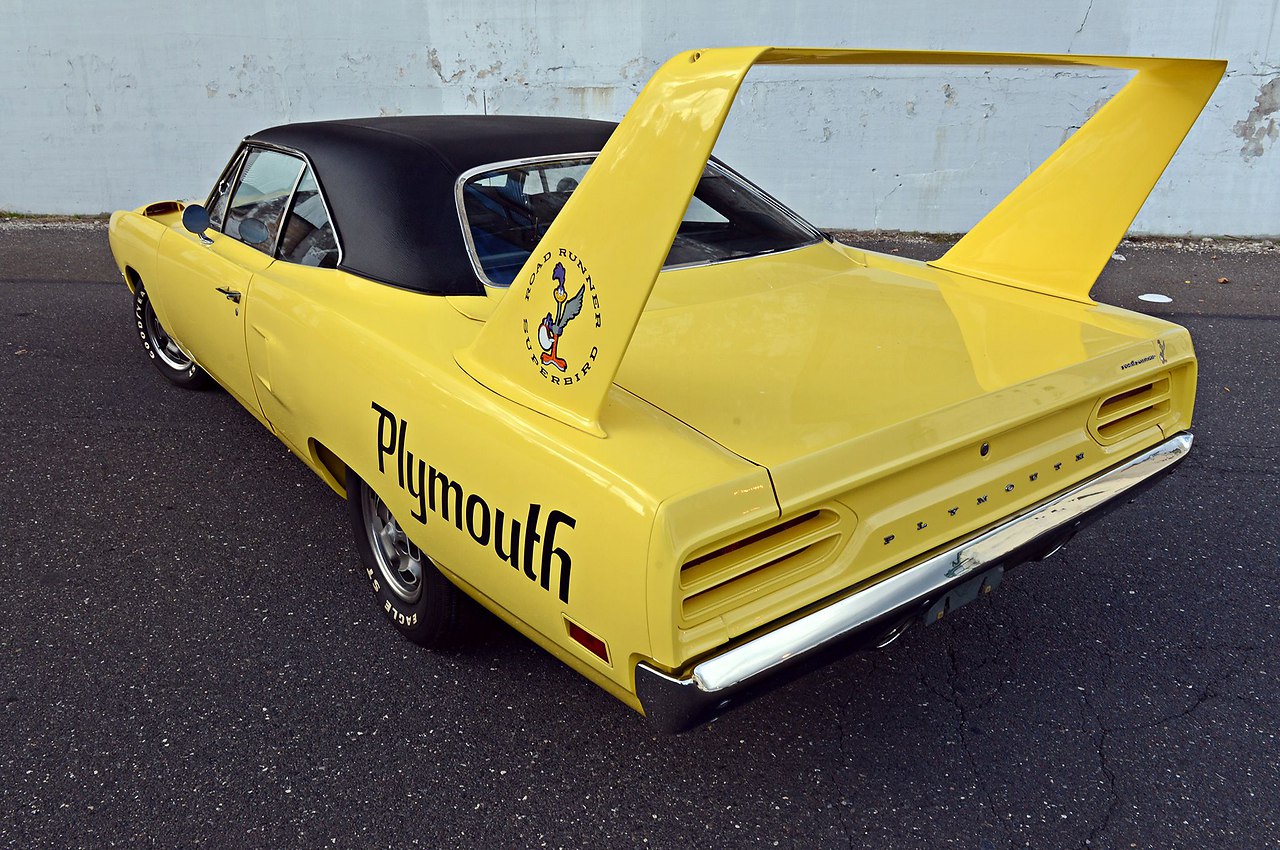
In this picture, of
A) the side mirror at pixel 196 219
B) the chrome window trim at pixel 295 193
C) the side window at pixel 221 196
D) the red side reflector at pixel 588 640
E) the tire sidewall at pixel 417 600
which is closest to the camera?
the red side reflector at pixel 588 640

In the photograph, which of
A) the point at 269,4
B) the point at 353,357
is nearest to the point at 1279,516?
the point at 353,357

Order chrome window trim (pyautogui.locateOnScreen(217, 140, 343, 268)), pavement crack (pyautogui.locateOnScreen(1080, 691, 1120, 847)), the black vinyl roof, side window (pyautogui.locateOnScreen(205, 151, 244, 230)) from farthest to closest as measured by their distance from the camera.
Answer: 1. side window (pyautogui.locateOnScreen(205, 151, 244, 230))
2. chrome window trim (pyautogui.locateOnScreen(217, 140, 343, 268))
3. the black vinyl roof
4. pavement crack (pyautogui.locateOnScreen(1080, 691, 1120, 847))

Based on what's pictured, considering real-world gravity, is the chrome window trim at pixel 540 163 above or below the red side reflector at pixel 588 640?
above

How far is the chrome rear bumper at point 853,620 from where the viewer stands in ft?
5.67

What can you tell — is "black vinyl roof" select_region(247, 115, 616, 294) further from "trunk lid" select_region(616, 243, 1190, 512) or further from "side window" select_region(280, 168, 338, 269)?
"trunk lid" select_region(616, 243, 1190, 512)

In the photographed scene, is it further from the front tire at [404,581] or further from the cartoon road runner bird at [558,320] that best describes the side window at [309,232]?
the cartoon road runner bird at [558,320]

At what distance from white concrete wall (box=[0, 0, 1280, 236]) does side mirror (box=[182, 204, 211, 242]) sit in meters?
4.94

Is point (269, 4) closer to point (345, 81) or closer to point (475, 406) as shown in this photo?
point (345, 81)

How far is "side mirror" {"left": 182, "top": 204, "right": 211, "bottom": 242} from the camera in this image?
3.49m

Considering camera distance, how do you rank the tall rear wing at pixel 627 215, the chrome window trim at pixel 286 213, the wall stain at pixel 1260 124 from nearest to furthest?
the tall rear wing at pixel 627 215 → the chrome window trim at pixel 286 213 → the wall stain at pixel 1260 124

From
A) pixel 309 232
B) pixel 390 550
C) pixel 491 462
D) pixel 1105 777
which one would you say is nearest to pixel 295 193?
pixel 309 232

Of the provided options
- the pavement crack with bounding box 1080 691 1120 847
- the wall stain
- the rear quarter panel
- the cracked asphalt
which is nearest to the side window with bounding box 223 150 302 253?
the rear quarter panel

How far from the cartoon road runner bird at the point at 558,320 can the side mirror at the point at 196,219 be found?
218 cm

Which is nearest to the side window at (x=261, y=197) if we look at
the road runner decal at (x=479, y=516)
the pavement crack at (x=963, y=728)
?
the road runner decal at (x=479, y=516)
